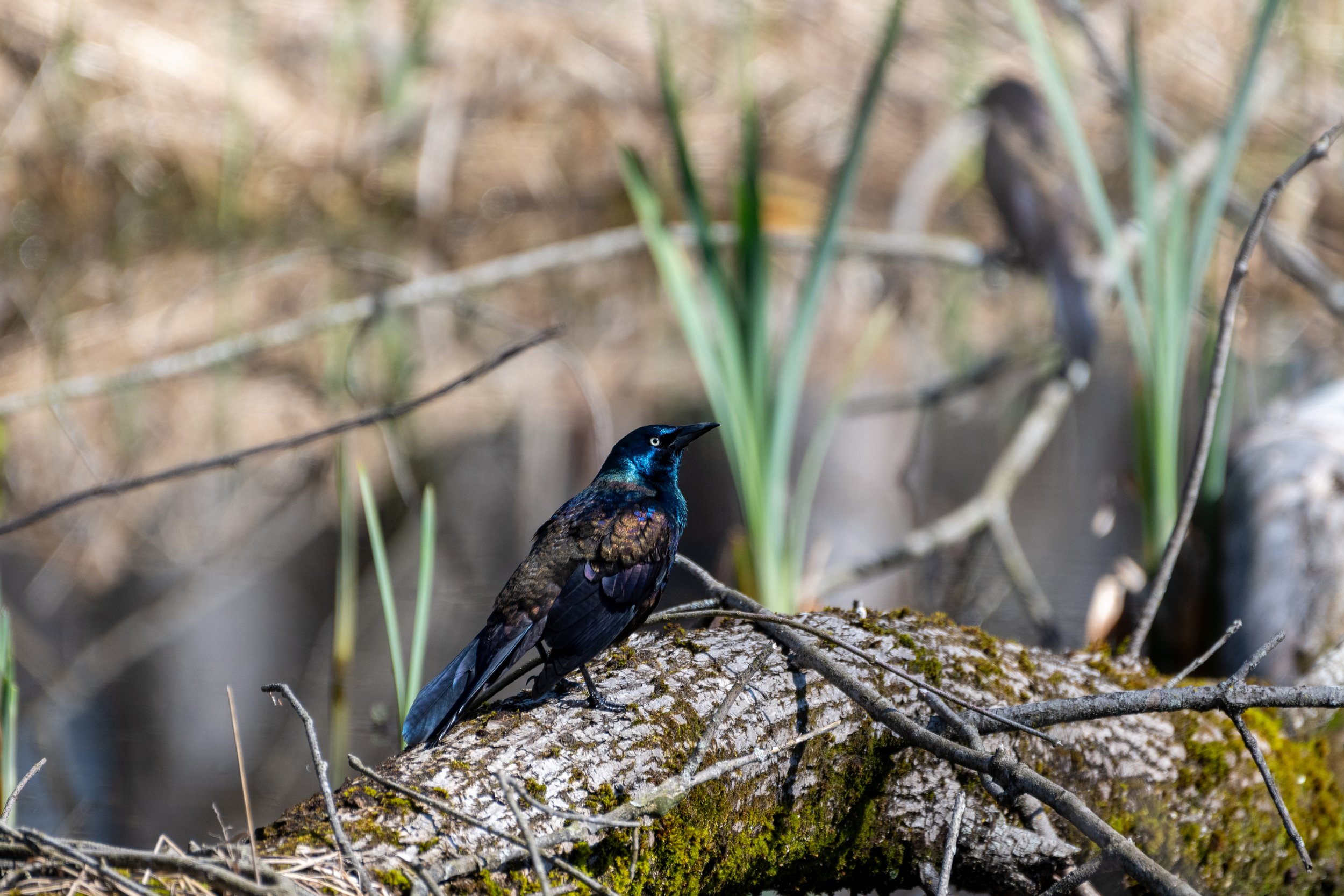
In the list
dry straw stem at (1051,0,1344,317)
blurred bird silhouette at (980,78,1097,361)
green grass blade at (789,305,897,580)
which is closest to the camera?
green grass blade at (789,305,897,580)

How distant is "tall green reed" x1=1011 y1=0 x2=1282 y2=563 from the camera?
7.55 ft

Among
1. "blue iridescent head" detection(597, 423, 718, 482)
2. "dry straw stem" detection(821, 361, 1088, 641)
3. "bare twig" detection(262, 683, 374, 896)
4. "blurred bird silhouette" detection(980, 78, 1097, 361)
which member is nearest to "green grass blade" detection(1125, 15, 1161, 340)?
"dry straw stem" detection(821, 361, 1088, 641)

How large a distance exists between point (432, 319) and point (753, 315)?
497cm

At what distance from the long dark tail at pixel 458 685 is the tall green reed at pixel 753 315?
919 mm

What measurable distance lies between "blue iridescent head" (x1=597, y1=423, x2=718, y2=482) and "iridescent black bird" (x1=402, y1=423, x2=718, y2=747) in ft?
0.05

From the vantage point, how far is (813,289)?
2457mm

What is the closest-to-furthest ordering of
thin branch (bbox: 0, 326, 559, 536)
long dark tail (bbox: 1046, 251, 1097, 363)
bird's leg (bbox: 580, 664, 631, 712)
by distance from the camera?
bird's leg (bbox: 580, 664, 631, 712) < thin branch (bbox: 0, 326, 559, 536) < long dark tail (bbox: 1046, 251, 1097, 363)

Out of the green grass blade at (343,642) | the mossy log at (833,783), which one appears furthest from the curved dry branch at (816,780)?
the green grass blade at (343,642)

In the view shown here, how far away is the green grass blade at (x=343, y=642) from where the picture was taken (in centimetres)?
226

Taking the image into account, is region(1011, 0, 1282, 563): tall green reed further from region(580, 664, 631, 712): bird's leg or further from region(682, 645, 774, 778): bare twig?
region(580, 664, 631, 712): bird's leg

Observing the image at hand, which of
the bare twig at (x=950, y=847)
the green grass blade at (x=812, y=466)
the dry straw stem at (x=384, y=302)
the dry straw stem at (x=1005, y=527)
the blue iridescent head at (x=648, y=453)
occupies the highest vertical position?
the dry straw stem at (x=384, y=302)

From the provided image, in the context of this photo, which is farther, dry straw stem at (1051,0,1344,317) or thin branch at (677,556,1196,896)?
dry straw stem at (1051,0,1344,317)

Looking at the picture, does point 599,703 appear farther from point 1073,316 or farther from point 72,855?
point 1073,316

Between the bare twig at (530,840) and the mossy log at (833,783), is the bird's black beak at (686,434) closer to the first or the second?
the mossy log at (833,783)
